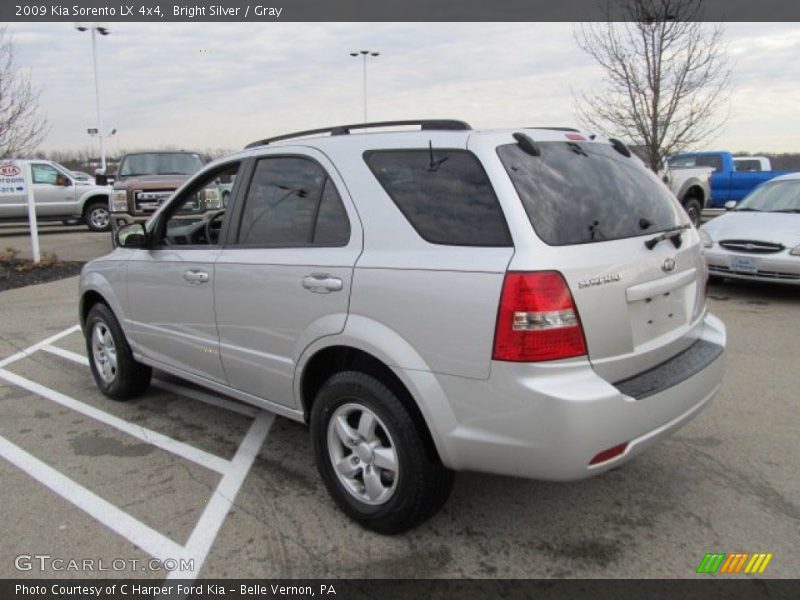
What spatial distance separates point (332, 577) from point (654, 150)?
11787 millimetres

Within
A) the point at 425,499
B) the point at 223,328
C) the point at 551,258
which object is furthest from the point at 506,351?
the point at 223,328

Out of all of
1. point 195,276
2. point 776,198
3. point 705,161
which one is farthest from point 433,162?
point 705,161

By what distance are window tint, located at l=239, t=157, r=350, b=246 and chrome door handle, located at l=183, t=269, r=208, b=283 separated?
1.10ft

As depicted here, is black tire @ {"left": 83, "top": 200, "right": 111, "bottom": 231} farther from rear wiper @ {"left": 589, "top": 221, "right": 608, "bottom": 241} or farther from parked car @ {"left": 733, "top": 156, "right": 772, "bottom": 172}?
parked car @ {"left": 733, "top": 156, "right": 772, "bottom": 172}

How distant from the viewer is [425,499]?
275 centimetres

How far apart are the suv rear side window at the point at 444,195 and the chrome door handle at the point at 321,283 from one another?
1.46 ft

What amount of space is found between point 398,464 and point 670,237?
1604 millimetres

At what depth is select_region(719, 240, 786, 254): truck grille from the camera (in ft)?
24.9

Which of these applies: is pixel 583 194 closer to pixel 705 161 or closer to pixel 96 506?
pixel 96 506

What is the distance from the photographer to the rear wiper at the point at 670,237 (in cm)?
281

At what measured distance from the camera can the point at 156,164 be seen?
41.7 feet

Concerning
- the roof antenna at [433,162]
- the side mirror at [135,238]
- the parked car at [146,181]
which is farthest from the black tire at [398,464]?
the parked car at [146,181]

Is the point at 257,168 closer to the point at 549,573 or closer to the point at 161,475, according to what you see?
the point at 161,475

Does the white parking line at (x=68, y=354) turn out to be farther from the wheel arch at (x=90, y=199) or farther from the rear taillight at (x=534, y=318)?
the wheel arch at (x=90, y=199)
